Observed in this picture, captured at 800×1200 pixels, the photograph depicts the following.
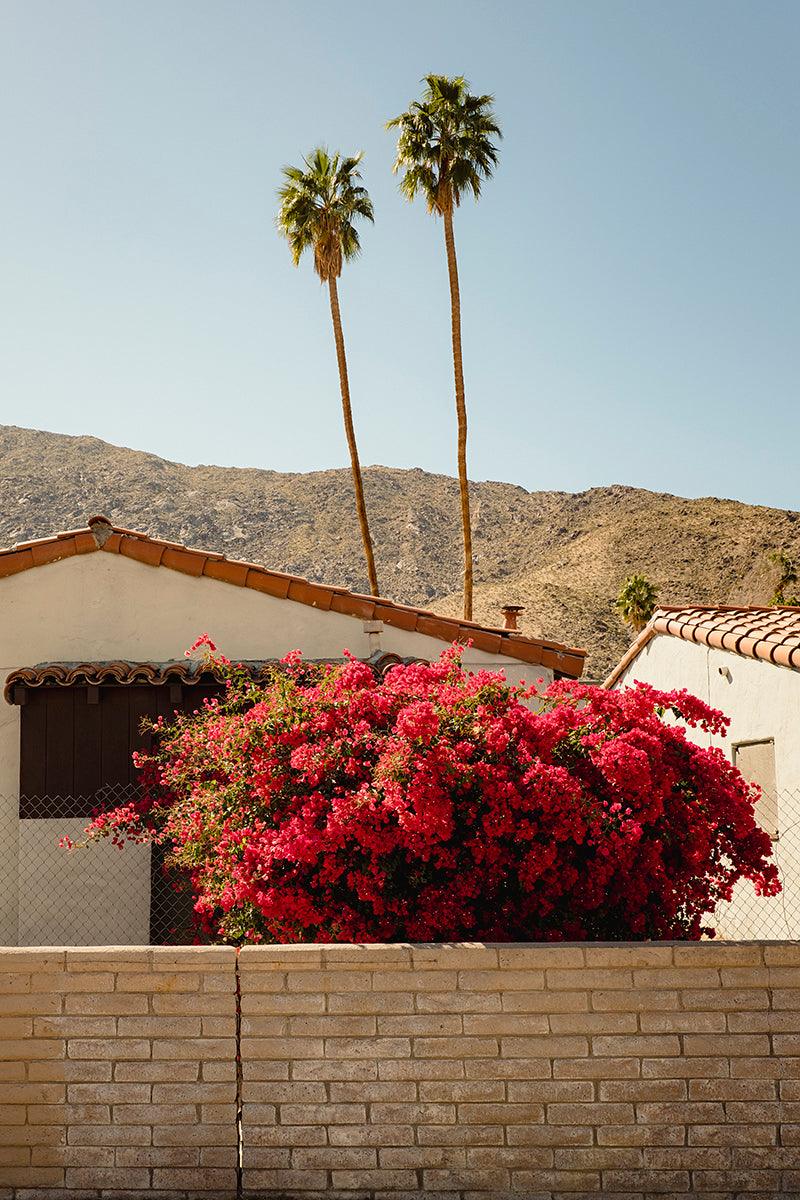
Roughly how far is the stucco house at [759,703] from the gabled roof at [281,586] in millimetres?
1552

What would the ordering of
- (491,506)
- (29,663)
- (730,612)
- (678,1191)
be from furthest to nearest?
1. (491,506)
2. (730,612)
3. (29,663)
4. (678,1191)

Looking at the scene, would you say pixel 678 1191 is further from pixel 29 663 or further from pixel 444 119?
pixel 444 119

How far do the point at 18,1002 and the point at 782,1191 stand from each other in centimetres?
402

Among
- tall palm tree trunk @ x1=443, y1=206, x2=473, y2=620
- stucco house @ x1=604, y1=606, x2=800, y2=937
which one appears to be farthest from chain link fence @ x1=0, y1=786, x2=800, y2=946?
tall palm tree trunk @ x1=443, y1=206, x2=473, y2=620

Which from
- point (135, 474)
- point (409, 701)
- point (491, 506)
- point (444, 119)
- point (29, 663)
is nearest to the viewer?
point (409, 701)

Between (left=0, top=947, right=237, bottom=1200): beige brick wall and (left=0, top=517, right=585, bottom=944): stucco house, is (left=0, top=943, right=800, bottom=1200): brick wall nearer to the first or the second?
(left=0, top=947, right=237, bottom=1200): beige brick wall

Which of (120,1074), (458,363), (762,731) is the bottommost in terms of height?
(120,1074)

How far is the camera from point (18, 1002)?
567 centimetres

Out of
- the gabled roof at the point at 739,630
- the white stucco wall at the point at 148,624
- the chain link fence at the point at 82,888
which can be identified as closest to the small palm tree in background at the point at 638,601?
the gabled roof at the point at 739,630

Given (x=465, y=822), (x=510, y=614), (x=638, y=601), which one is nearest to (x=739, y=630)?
(x=510, y=614)

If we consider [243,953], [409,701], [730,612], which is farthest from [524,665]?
[243,953]

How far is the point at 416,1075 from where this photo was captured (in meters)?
5.48

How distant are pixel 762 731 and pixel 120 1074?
683 cm

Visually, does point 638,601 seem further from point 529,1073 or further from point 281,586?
point 529,1073
